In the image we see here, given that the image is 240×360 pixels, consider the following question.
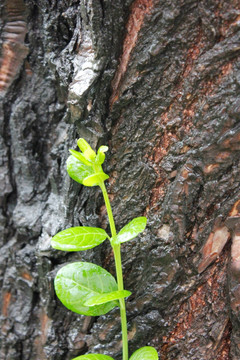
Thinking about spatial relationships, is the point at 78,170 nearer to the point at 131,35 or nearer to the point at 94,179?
the point at 94,179

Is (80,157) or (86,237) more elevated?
(80,157)

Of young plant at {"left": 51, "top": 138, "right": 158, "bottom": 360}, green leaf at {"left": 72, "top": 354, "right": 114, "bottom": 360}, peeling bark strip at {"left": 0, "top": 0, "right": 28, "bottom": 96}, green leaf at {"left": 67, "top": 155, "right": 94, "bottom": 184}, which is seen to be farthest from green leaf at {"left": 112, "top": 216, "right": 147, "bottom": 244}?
peeling bark strip at {"left": 0, "top": 0, "right": 28, "bottom": 96}

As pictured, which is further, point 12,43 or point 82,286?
point 12,43

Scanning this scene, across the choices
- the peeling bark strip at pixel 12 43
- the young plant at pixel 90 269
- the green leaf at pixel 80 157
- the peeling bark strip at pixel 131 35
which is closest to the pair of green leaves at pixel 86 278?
the young plant at pixel 90 269

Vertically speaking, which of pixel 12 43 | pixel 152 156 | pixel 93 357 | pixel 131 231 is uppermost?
pixel 12 43

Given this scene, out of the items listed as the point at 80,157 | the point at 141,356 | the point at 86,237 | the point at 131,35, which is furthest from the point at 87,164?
the point at 141,356

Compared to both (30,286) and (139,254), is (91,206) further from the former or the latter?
(30,286)

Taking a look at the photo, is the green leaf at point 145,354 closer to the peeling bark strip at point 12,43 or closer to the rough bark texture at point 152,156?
the rough bark texture at point 152,156
